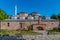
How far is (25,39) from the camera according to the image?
25109 millimetres

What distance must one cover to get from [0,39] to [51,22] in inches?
945

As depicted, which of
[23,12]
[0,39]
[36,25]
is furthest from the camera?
[23,12]

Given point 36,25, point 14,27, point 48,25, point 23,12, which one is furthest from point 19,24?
point 23,12

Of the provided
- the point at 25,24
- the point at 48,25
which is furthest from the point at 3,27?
the point at 48,25

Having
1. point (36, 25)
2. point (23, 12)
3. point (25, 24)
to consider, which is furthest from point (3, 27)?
point (23, 12)

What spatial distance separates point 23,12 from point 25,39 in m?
41.6

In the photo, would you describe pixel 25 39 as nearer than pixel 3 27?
Yes

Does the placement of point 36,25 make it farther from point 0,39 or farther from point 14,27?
point 0,39

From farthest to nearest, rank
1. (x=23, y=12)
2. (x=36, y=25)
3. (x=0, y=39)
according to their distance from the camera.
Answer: (x=23, y=12) → (x=36, y=25) → (x=0, y=39)

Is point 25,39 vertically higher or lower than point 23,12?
lower

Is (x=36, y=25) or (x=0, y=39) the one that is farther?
(x=36, y=25)

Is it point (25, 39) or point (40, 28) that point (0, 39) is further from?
point (40, 28)

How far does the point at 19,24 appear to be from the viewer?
4700cm

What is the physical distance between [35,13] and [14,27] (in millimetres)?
21873
